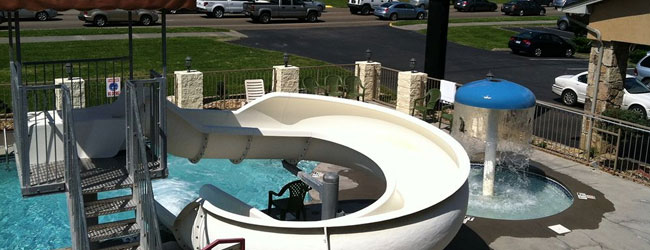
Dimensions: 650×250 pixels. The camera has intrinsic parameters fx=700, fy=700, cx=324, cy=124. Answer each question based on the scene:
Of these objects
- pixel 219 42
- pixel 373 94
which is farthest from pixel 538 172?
pixel 219 42

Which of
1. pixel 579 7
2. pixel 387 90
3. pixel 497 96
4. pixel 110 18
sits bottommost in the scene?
pixel 387 90

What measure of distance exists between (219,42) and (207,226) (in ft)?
84.3

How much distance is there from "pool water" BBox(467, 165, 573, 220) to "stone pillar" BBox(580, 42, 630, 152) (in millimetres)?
2739

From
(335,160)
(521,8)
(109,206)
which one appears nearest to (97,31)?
(335,160)

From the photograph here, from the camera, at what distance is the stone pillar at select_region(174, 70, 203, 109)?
2011 cm

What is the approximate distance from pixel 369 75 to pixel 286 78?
291cm

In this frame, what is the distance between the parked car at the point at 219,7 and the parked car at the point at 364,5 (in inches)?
359

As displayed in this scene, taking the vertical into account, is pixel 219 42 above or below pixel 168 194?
above

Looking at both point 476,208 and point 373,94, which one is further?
point 373,94

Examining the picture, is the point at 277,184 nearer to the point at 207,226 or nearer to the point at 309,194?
the point at 309,194

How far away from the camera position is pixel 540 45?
3609cm

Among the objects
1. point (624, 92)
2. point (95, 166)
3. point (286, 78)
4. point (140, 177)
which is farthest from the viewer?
point (624, 92)

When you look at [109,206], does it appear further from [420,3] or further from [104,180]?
[420,3]

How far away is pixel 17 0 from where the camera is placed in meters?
7.78
